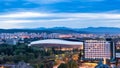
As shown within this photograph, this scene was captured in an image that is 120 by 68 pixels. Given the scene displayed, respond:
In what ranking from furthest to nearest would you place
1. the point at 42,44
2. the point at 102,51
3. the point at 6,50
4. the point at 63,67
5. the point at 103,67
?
the point at 42,44, the point at 102,51, the point at 6,50, the point at 63,67, the point at 103,67

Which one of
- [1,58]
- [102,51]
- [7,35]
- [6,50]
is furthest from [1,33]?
[1,58]

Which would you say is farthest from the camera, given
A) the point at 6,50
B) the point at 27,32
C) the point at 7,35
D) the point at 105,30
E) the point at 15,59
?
the point at 105,30

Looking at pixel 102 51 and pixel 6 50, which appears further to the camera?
pixel 102 51

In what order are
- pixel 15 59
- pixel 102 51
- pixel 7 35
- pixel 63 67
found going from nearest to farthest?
1. pixel 63 67
2. pixel 15 59
3. pixel 102 51
4. pixel 7 35

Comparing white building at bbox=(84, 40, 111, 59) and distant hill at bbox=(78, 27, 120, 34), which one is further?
distant hill at bbox=(78, 27, 120, 34)

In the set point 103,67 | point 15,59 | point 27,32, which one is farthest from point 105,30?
point 103,67

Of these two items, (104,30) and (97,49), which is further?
(104,30)

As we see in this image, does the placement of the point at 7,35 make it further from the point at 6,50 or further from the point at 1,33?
the point at 6,50

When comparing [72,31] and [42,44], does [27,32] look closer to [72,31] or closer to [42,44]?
[72,31]

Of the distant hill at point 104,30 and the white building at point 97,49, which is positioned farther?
the distant hill at point 104,30
